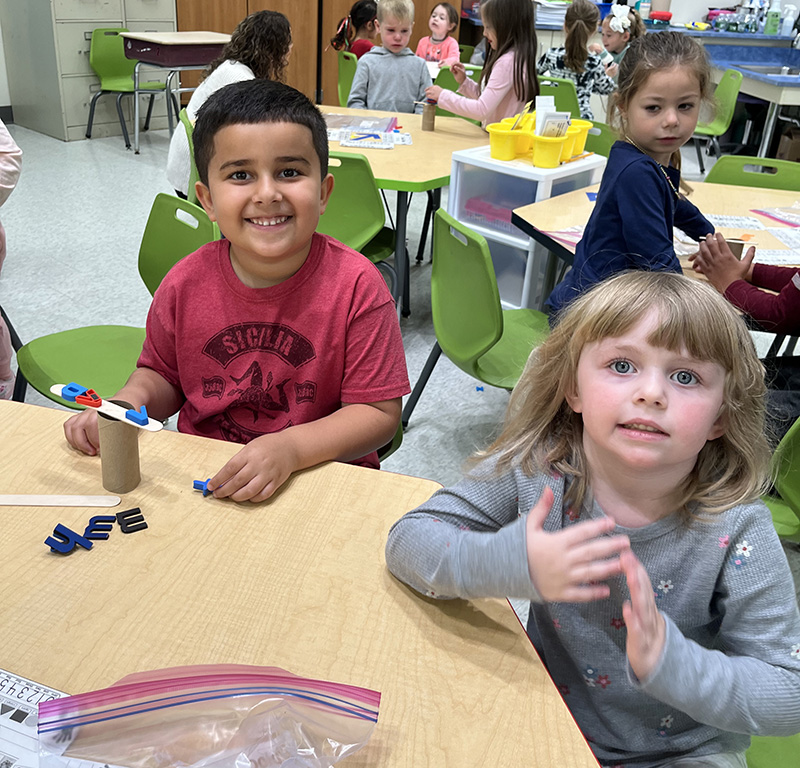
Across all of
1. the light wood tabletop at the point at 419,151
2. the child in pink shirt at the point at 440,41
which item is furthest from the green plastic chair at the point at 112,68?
the light wood tabletop at the point at 419,151

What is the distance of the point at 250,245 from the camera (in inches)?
47.7

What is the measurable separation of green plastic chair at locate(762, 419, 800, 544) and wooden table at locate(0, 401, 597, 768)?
77 cm

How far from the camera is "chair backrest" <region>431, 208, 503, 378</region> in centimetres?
183

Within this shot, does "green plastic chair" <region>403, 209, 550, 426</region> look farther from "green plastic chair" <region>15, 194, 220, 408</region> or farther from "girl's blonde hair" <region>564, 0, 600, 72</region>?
"girl's blonde hair" <region>564, 0, 600, 72</region>

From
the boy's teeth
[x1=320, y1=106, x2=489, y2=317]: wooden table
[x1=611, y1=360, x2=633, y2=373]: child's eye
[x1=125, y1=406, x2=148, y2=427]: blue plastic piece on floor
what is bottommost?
[x1=320, y1=106, x2=489, y2=317]: wooden table

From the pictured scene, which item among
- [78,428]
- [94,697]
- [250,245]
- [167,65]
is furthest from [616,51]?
[94,697]

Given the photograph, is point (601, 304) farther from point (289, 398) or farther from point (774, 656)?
point (289, 398)

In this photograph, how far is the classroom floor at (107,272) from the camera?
8.44 ft

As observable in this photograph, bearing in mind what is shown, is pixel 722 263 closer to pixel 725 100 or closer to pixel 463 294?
pixel 463 294

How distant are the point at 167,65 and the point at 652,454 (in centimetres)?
526

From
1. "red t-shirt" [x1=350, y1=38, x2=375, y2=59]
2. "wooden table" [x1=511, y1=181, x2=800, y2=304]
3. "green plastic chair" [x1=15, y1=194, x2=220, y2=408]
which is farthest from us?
"red t-shirt" [x1=350, y1=38, x2=375, y2=59]

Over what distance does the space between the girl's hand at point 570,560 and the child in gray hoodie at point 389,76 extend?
3.88m

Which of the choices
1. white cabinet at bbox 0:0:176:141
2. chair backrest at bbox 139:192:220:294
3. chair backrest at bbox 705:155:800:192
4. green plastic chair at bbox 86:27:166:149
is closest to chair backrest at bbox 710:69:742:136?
chair backrest at bbox 705:155:800:192

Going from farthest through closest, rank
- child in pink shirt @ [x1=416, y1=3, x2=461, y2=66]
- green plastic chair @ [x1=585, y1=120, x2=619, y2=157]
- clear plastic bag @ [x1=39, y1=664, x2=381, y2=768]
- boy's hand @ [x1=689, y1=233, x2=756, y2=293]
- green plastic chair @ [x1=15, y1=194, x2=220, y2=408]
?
1. child in pink shirt @ [x1=416, y1=3, x2=461, y2=66]
2. green plastic chair @ [x1=585, y1=120, x2=619, y2=157]
3. boy's hand @ [x1=689, y1=233, x2=756, y2=293]
4. green plastic chair @ [x1=15, y1=194, x2=220, y2=408]
5. clear plastic bag @ [x1=39, y1=664, x2=381, y2=768]
